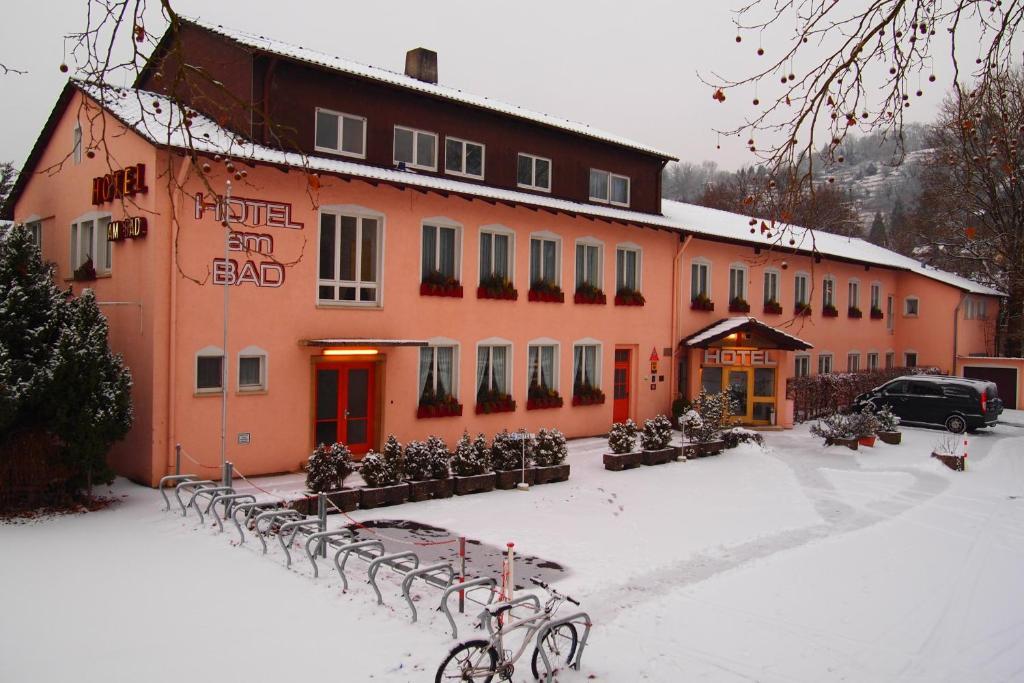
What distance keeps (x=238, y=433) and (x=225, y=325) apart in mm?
2036

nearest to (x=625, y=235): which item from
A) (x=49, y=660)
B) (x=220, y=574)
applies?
(x=220, y=574)

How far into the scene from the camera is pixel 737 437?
66.6 feet

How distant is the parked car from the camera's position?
2353cm

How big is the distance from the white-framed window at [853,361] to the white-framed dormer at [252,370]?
2467cm

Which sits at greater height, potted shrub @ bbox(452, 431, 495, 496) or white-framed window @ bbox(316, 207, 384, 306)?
white-framed window @ bbox(316, 207, 384, 306)

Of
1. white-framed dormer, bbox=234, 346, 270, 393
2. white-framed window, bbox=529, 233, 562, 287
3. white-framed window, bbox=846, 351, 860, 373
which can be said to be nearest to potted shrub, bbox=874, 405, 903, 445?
white-framed window, bbox=529, 233, 562, 287

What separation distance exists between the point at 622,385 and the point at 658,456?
4.58 m

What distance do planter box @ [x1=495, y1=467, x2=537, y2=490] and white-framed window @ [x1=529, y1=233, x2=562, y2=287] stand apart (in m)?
5.94

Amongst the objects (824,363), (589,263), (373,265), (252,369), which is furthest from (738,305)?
(252,369)

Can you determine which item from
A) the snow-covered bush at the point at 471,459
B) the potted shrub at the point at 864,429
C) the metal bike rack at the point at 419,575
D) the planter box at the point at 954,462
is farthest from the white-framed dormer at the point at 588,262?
the metal bike rack at the point at 419,575

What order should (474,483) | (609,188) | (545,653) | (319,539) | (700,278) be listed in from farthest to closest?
(700,278), (609,188), (474,483), (319,539), (545,653)

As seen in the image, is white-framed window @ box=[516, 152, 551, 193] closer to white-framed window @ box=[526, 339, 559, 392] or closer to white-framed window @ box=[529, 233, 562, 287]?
white-framed window @ box=[529, 233, 562, 287]

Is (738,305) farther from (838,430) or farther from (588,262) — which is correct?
(588,262)

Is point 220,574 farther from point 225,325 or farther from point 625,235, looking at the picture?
point 625,235
